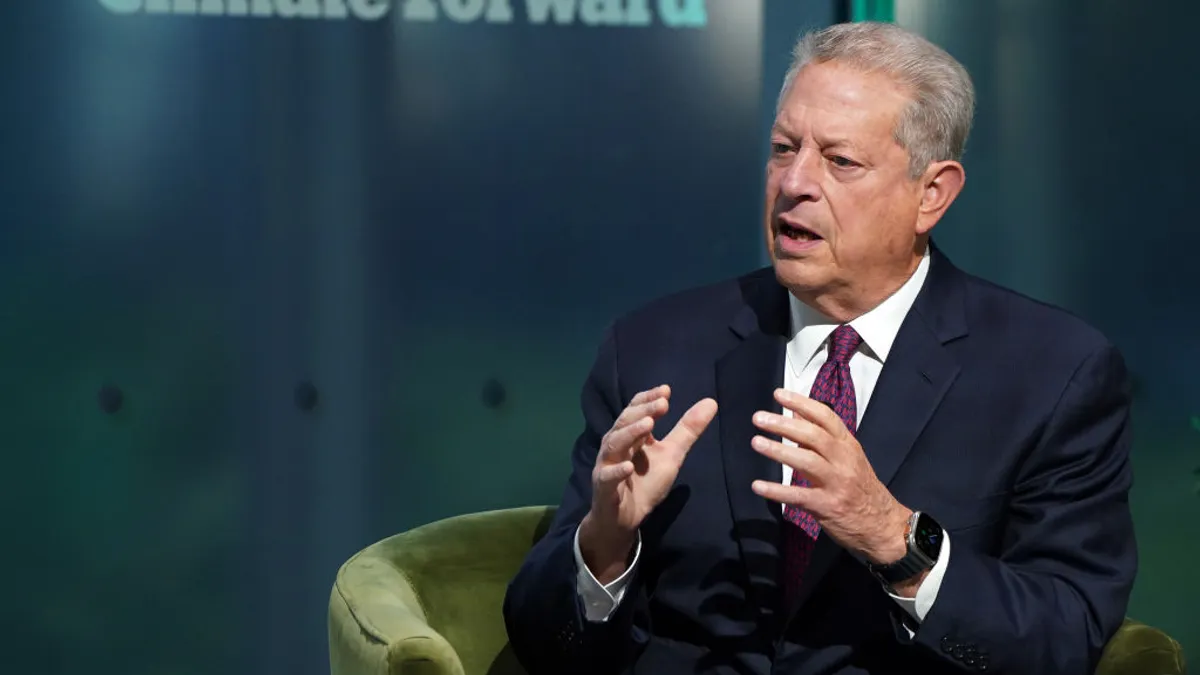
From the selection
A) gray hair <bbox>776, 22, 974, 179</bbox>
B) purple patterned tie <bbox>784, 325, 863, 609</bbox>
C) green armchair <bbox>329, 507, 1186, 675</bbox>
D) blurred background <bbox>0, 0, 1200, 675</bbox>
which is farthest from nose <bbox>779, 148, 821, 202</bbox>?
blurred background <bbox>0, 0, 1200, 675</bbox>

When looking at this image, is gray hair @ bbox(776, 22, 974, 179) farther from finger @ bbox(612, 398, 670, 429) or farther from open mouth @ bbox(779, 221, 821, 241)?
finger @ bbox(612, 398, 670, 429)

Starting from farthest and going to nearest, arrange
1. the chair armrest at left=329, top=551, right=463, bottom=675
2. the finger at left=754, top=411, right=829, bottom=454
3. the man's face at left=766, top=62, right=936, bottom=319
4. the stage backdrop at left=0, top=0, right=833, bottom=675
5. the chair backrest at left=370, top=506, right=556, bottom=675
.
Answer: the stage backdrop at left=0, top=0, right=833, bottom=675
the chair backrest at left=370, top=506, right=556, bottom=675
the man's face at left=766, top=62, right=936, bottom=319
the chair armrest at left=329, top=551, right=463, bottom=675
the finger at left=754, top=411, right=829, bottom=454

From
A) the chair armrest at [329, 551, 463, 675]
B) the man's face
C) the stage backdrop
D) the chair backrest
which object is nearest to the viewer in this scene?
the chair armrest at [329, 551, 463, 675]

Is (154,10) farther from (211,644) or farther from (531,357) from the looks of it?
(211,644)

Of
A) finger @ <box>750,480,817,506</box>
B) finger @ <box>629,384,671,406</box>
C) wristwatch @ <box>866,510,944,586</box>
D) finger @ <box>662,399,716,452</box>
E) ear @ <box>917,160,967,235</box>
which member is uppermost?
ear @ <box>917,160,967,235</box>

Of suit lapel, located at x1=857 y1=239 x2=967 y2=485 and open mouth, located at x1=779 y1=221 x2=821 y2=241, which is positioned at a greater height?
open mouth, located at x1=779 y1=221 x2=821 y2=241

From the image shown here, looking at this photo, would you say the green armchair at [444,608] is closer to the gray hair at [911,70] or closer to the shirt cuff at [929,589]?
the shirt cuff at [929,589]

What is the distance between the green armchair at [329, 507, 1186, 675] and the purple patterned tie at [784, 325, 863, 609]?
1.59 ft

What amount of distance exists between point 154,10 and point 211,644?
135 centimetres

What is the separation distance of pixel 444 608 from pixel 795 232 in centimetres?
83

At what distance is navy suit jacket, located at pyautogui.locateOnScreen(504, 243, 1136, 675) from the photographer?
6.81 feet

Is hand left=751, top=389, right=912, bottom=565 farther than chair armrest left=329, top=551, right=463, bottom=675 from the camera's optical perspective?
No

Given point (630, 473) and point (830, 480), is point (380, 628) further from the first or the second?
point (830, 480)

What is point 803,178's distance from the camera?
2.19 meters
